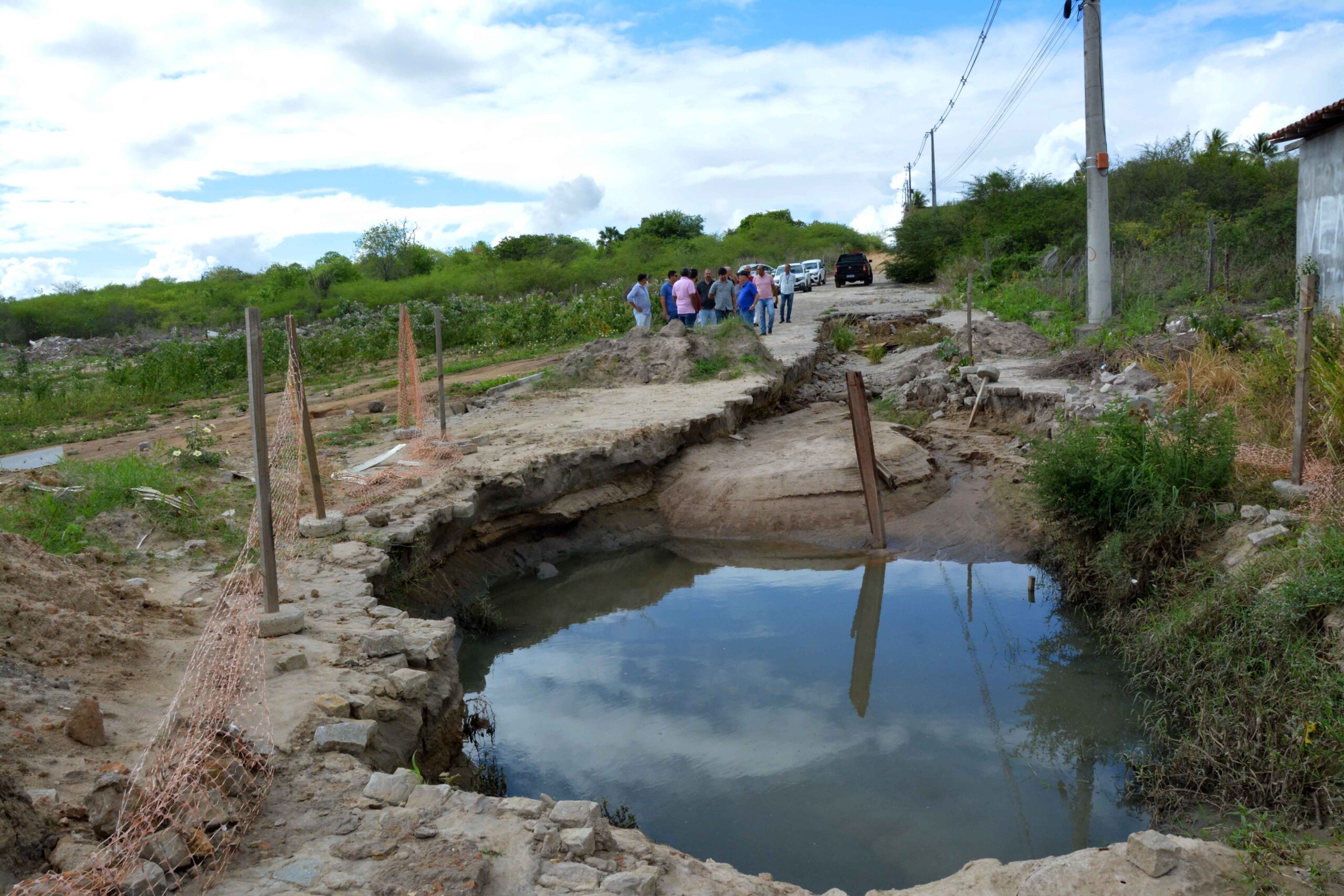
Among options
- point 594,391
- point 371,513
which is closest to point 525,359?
point 594,391

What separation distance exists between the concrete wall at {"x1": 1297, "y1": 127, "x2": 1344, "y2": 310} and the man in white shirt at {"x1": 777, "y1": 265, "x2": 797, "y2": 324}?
405 inches

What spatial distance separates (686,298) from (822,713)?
39.2 feet

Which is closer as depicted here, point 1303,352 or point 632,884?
point 632,884

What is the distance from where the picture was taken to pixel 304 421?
6699 mm

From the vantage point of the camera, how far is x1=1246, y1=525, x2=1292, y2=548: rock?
20.4 feet

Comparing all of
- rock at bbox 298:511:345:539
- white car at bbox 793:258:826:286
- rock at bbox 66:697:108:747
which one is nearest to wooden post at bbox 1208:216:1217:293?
rock at bbox 298:511:345:539

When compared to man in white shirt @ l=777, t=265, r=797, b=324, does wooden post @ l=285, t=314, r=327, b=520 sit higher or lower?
lower

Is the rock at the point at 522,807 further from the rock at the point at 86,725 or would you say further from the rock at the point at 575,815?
the rock at the point at 86,725

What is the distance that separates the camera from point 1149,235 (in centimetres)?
2519

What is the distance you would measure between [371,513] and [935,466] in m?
6.90

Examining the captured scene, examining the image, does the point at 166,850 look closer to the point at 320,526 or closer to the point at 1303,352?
the point at 320,526

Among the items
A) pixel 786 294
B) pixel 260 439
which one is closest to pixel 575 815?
pixel 260 439

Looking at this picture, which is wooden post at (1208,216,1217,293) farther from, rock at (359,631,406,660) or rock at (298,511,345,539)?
rock at (359,631,406,660)

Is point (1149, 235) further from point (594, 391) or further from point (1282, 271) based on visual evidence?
point (594, 391)
